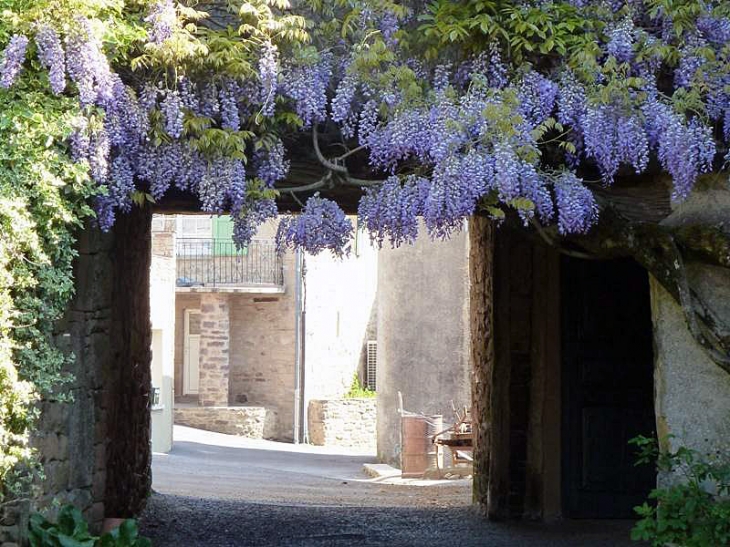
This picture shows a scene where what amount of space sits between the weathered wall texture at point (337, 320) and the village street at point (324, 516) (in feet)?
31.6

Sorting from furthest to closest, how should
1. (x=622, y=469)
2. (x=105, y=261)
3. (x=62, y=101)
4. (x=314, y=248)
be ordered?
(x=622, y=469), (x=105, y=261), (x=314, y=248), (x=62, y=101)

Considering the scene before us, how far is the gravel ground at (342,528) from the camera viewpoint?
23.6ft

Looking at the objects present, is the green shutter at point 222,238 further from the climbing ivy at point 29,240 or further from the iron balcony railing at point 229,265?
the climbing ivy at point 29,240

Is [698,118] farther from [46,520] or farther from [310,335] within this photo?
[310,335]

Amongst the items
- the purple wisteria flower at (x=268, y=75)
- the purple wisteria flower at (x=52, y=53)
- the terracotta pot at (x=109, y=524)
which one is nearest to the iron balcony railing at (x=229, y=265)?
the terracotta pot at (x=109, y=524)

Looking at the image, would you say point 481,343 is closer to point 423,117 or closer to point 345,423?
point 423,117

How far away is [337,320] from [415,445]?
10.5 meters

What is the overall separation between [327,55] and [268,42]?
351mm

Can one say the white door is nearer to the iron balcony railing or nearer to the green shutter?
the iron balcony railing

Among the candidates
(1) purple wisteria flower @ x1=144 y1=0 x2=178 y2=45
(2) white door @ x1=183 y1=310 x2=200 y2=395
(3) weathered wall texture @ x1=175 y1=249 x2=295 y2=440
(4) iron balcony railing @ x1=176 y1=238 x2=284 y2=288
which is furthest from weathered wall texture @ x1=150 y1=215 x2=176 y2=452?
(1) purple wisteria flower @ x1=144 y1=0 x2=178 y2=45

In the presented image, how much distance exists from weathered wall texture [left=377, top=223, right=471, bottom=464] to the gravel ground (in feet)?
19.0

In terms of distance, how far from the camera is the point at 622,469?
790 centimetres

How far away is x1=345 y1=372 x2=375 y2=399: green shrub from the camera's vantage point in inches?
918

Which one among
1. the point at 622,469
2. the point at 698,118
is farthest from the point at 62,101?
the point at 622,469
